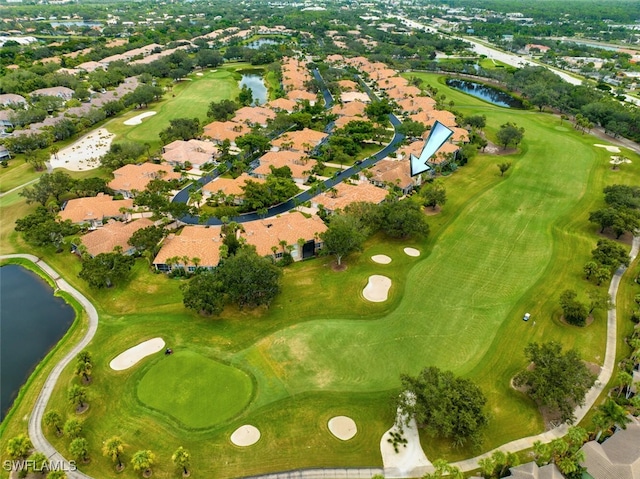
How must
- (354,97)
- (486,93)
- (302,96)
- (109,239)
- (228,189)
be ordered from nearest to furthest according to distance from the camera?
(109,239) → (228,189) → (354,97) → (302,96) → (486,93)

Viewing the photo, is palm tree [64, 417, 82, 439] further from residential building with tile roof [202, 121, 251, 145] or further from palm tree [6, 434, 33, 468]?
residential building with tile roof [202, 121, 251, 145]

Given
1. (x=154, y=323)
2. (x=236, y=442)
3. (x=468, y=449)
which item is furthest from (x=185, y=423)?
(x=468, y=449)

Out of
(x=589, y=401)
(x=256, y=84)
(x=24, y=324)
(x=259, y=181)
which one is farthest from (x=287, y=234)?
(x=256, y=84)

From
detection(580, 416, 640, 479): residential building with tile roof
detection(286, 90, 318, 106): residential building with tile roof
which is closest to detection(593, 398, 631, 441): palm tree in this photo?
detection(580, 416, 640, 479): residential building with tile roof

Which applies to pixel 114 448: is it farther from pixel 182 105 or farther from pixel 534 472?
pixel 182 105

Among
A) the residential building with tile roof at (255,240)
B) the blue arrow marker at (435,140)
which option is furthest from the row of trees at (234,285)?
the blue arrow marker at (435,140)
